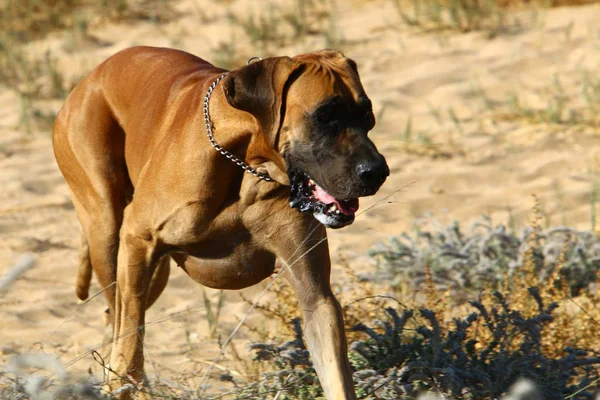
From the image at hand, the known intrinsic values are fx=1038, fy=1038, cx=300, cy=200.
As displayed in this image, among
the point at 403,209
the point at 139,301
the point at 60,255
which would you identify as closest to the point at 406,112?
the point at 403,209

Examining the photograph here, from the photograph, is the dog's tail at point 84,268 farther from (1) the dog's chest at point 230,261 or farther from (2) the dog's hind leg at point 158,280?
(1) the dog's chest at point 230,261

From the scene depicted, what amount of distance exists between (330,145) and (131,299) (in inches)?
43.0

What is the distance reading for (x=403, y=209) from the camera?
6.16m

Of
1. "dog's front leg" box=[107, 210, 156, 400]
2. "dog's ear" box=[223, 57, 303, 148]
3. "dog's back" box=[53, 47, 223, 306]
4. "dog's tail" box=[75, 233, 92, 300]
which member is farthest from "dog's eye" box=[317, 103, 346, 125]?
"dog's tail" box=[75, 233, 92, 300]

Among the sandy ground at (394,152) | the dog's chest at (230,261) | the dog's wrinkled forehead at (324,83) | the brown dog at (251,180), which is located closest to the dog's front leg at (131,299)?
the brown dog at (251,180)

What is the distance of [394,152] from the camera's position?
686 centimetres

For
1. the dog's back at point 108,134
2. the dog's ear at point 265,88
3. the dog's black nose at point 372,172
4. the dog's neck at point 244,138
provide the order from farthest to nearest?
the dog's back at point 108,134 → the dog's neck at point 244,138 → the dog's ear at point 265,88 → the dog's black nose at point 372,172

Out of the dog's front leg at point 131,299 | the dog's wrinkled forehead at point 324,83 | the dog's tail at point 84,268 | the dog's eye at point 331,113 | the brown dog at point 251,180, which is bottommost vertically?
the dog's tail at point 84,268

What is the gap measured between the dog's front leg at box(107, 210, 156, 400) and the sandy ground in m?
0.34

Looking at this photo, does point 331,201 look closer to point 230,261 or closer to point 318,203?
point 318,203

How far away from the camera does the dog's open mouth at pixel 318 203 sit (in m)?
3.32

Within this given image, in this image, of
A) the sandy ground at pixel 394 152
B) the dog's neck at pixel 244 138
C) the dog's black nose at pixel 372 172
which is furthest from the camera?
the sandy ground at pixel 394 152

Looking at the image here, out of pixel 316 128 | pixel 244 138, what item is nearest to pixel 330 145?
pixel 316 128

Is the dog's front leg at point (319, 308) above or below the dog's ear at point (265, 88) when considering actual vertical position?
below
